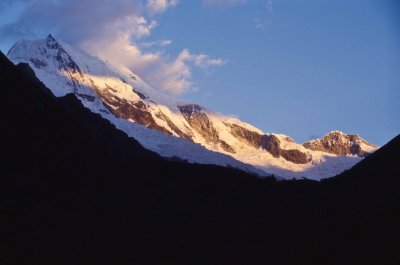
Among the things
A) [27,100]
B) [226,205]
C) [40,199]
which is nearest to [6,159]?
[40,199]

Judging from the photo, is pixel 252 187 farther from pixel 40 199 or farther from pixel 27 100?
pixel 40 199

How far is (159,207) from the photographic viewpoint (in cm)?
6247

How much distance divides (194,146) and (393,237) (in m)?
160

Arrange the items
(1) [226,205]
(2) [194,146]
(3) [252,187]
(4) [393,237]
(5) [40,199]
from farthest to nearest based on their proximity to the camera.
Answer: (2) [194,146], (3) [252,187], (1) [226,205], (5) [40,199], (4) [393,237]

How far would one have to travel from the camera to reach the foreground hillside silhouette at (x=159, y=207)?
40688 millimetres

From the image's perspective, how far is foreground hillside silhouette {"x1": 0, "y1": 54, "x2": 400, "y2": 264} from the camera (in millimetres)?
40688

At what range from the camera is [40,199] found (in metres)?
50.5

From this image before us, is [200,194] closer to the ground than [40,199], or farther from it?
farther from it

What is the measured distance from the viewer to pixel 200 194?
7281 cm

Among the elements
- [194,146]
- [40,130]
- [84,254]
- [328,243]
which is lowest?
[84,254]

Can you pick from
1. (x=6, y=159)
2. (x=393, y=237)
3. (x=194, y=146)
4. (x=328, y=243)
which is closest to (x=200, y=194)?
(x=6, y=159)

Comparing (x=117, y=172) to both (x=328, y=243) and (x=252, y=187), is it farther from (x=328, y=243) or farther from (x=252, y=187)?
(x=328, y=243)

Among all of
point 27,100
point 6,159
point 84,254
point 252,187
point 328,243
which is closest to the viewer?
point 84,254

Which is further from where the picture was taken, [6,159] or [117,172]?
[117,172]
